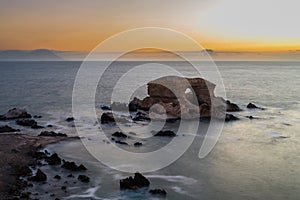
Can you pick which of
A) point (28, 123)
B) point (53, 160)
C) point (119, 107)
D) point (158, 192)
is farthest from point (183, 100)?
point (158, 192)

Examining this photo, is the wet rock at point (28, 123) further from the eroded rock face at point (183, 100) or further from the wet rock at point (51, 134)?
the eroded rock face at point (183, 100)

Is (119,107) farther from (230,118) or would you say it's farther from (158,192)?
(158,192)

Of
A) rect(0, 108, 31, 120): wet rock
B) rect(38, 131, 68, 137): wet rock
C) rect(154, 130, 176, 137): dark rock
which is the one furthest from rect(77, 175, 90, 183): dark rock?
rect(0, 108, 31, 120): wet rock

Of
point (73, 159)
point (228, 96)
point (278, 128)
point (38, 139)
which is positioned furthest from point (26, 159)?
point (228, 96)

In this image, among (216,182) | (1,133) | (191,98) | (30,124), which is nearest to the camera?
(216,182)

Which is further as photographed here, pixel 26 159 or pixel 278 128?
pixel 278 128

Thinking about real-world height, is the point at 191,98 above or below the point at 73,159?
above

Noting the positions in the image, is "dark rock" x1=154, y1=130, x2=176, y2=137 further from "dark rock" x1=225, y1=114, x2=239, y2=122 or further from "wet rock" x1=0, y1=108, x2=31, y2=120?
"wet rock" x1=0, y1=108, x2=31, y2=120

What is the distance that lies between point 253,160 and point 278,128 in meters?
16.6

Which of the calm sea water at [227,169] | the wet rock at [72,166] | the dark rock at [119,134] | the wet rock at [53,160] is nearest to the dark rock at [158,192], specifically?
the calm sea water at [227,169]

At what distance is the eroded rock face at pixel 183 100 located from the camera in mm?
56781

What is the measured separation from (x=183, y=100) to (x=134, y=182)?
32658mm

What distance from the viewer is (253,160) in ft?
117

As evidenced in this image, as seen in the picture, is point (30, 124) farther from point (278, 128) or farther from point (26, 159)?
point (278, 128)
